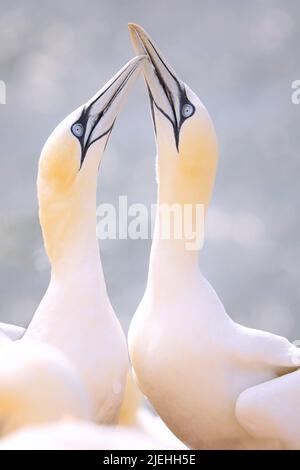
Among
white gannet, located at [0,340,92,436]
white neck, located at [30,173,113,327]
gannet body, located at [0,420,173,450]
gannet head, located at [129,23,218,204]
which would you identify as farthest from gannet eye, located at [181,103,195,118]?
gannet body, located at [0,420,173,450]

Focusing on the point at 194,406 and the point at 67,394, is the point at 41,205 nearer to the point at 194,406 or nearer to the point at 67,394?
the point at 194,406

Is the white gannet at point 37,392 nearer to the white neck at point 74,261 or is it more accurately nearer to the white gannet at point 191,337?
the white neck at point 74,261

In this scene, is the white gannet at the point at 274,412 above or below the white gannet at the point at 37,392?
below

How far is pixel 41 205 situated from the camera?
455 cm

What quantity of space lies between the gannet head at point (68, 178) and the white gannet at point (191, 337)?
0.37 metres

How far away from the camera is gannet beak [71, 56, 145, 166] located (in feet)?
15.1

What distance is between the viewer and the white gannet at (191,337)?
4359mm

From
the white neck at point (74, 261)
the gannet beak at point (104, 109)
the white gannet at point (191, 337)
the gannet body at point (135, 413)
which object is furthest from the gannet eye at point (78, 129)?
the gannet body at point (135, 413)

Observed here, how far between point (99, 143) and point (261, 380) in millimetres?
1341

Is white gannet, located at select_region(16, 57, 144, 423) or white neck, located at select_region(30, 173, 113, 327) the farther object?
white neck, located at select_region(30, 173, 113, 327)

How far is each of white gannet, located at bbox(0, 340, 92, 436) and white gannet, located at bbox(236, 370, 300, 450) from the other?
5.10 feet

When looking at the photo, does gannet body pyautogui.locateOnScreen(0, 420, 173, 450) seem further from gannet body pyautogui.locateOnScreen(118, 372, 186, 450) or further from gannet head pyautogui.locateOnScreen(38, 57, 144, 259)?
gannet head pyautogui.locateOnScreen(38, 57, 144, 259)

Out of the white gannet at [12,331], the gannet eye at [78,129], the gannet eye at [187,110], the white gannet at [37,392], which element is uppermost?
the gannet eye at [187,110]
